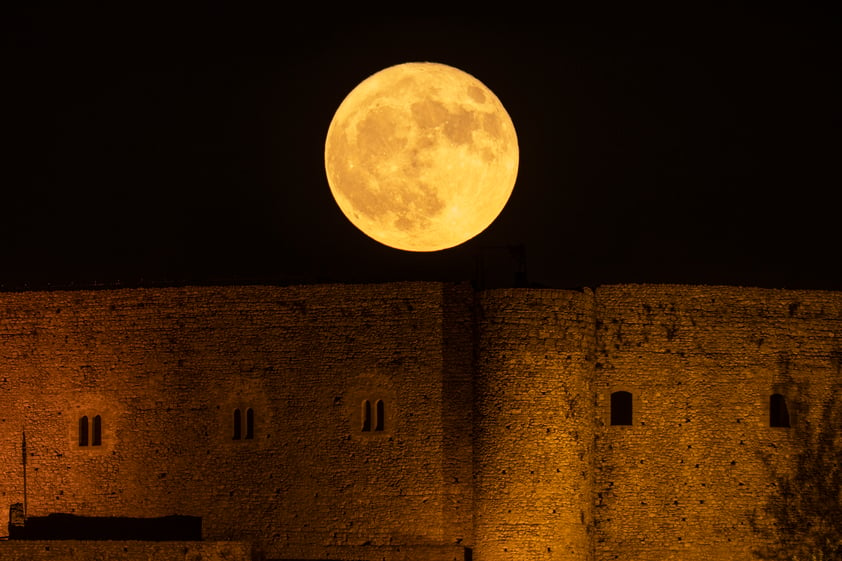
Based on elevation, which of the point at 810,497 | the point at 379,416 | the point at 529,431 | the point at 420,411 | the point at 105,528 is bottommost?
the point at 105,528

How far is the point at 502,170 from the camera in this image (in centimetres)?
4700

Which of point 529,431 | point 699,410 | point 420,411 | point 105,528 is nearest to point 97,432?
point 105,528

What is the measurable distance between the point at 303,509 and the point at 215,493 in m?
1.96

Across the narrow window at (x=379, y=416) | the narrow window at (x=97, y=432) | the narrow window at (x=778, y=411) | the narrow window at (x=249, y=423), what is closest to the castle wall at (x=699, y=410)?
the narrow window at (x=778, y=411)

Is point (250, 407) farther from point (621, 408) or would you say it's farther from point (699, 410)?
point (699, 410)

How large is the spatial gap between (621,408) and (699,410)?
166cm

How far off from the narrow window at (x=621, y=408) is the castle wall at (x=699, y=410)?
0.65 feet

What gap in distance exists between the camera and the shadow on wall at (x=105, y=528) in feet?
156

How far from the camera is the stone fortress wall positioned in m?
46.4

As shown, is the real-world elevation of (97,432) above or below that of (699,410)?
below

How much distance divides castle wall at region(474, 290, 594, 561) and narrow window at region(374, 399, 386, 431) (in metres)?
2.05

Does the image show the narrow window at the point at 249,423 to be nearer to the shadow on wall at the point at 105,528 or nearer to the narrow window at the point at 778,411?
the shadow on wall at the point at 105,528

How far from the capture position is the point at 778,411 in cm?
4859

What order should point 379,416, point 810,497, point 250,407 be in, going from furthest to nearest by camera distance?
point 810,497, point 250,407, point 379,416
